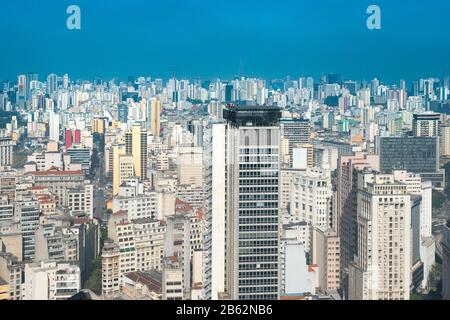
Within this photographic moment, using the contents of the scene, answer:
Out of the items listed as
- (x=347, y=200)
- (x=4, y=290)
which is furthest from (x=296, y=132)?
(x=4, y=290)

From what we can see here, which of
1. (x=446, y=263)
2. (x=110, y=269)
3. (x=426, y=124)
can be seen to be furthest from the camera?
(x=426, y=124)

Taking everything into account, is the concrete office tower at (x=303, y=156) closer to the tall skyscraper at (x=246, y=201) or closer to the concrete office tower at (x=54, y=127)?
the tall skyscraper at (x=246, y=201)

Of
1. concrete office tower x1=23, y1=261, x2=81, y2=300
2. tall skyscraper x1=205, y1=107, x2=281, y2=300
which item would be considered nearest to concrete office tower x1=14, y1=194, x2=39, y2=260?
concrete office tower x1=23, y1=261, x2=81, y2=300

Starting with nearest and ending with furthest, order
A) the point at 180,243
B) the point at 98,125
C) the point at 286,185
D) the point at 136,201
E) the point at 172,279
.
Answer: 1. the point at 172,279
2. the point at 180,243
3. the point at 286,185
4. the point at 136,201
5. the point at 98,125

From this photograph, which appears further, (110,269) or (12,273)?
(110,269)

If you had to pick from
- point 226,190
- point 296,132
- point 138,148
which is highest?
point 296,132

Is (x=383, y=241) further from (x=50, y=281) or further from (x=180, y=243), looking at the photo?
(x=50, y=281)
